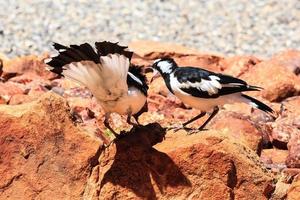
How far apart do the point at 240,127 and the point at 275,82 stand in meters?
2.93

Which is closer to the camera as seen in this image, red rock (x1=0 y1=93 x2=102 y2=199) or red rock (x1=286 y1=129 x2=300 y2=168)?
red rock (x1=0 y1=93 x2=102 y2=199)

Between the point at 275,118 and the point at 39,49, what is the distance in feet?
24.3

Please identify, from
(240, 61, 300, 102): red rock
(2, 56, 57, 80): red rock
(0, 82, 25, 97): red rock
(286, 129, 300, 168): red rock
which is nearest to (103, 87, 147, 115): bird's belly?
(286, 129, 300, 168): red rock

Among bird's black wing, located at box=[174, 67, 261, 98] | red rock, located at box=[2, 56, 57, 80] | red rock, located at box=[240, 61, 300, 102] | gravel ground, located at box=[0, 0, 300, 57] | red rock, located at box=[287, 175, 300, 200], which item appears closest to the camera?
red rock, located at box=[287, 175, 300, 200]

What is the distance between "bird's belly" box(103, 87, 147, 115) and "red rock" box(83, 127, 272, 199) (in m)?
0.34

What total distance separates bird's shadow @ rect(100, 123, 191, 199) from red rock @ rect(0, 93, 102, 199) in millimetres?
256

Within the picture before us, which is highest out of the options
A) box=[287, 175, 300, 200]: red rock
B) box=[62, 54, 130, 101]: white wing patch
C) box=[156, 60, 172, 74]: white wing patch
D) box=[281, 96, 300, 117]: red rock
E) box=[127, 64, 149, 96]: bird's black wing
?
box=[62, 54, 130, 101]: white wing patch

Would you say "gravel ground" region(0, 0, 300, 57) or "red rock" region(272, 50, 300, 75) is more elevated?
"red rock" region(272, 50, 300, 75)

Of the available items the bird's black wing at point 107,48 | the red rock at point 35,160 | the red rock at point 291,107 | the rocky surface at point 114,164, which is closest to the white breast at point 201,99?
the rocky surface at point 114,164

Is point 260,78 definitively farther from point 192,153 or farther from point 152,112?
point 192,153

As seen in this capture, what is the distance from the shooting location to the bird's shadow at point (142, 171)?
6.29 m

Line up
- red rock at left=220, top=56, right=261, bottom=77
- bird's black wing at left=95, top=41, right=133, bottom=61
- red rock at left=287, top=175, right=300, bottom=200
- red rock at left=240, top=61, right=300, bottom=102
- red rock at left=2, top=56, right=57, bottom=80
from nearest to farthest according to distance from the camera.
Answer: bird's black wing at left=95, top=41, right=133, bottom=61, red rock at left=287, top=175, right=300, bottom=200, red rock at left=240, top=61, right=300, bottom=102, red rock at left=2, top=56, right=57, bottom=80, red rock at left=220, top=56, right=261, bottom=77

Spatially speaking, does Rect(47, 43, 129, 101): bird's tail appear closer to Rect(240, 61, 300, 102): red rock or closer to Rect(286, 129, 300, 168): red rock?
Rect(286, 129, 300, 168): red rock

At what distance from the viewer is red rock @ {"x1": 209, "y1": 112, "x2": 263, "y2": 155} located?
809 cm
